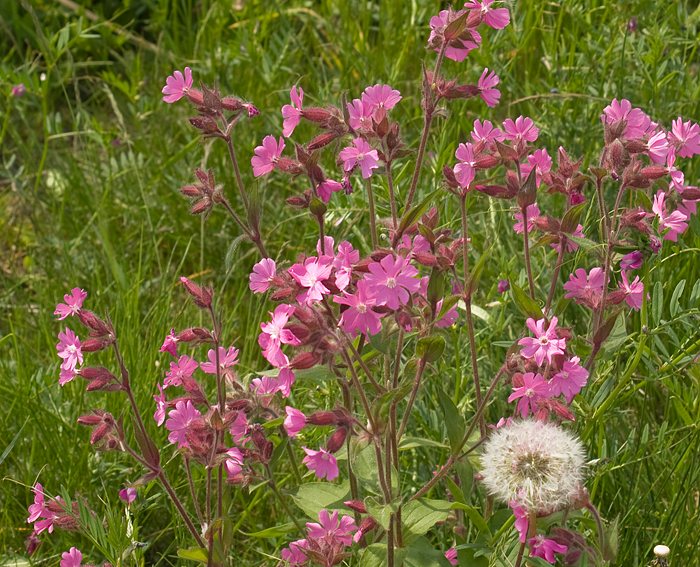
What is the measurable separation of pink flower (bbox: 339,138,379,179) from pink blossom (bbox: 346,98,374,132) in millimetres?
48

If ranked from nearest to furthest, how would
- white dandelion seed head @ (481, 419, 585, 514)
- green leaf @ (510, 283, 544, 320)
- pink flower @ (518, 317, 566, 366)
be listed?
1. white dandelion seed head @ (481, 419, 585, 514)
2. pink flower @ (518, 317, 566, 366)
3. green leaf @ (510, 283, 544, 320)

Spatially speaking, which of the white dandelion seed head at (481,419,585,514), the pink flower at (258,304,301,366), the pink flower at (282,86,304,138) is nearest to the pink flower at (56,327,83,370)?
the pink flower at (258,304,301,366)

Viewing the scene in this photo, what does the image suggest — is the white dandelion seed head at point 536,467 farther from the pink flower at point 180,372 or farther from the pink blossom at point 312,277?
the pink flower at point 180,372

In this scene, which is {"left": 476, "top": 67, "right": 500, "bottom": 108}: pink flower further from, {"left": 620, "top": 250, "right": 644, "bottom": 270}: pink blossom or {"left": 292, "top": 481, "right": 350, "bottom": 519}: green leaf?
{"left": 292, "top": 481, "right": 350, "bottom": 519}: green leaf

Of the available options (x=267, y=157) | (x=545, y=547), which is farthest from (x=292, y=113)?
(x=545, y=547)

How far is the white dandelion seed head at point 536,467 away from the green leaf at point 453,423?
0.10 meters

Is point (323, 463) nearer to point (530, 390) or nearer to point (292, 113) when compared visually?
point (530, 390)

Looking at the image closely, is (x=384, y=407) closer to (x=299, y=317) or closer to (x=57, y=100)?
(x=299, y=317)

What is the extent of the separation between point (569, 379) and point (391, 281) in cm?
32

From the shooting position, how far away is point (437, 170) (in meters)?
2.20

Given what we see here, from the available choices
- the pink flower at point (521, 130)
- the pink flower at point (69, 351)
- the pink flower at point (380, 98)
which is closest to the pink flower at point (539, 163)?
the pink flower at point (521, 130)

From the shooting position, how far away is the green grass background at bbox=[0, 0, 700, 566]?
1.82 meters

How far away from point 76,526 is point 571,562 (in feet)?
2.69

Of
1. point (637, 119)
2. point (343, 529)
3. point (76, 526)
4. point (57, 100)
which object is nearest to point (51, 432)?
point (76, 526)
